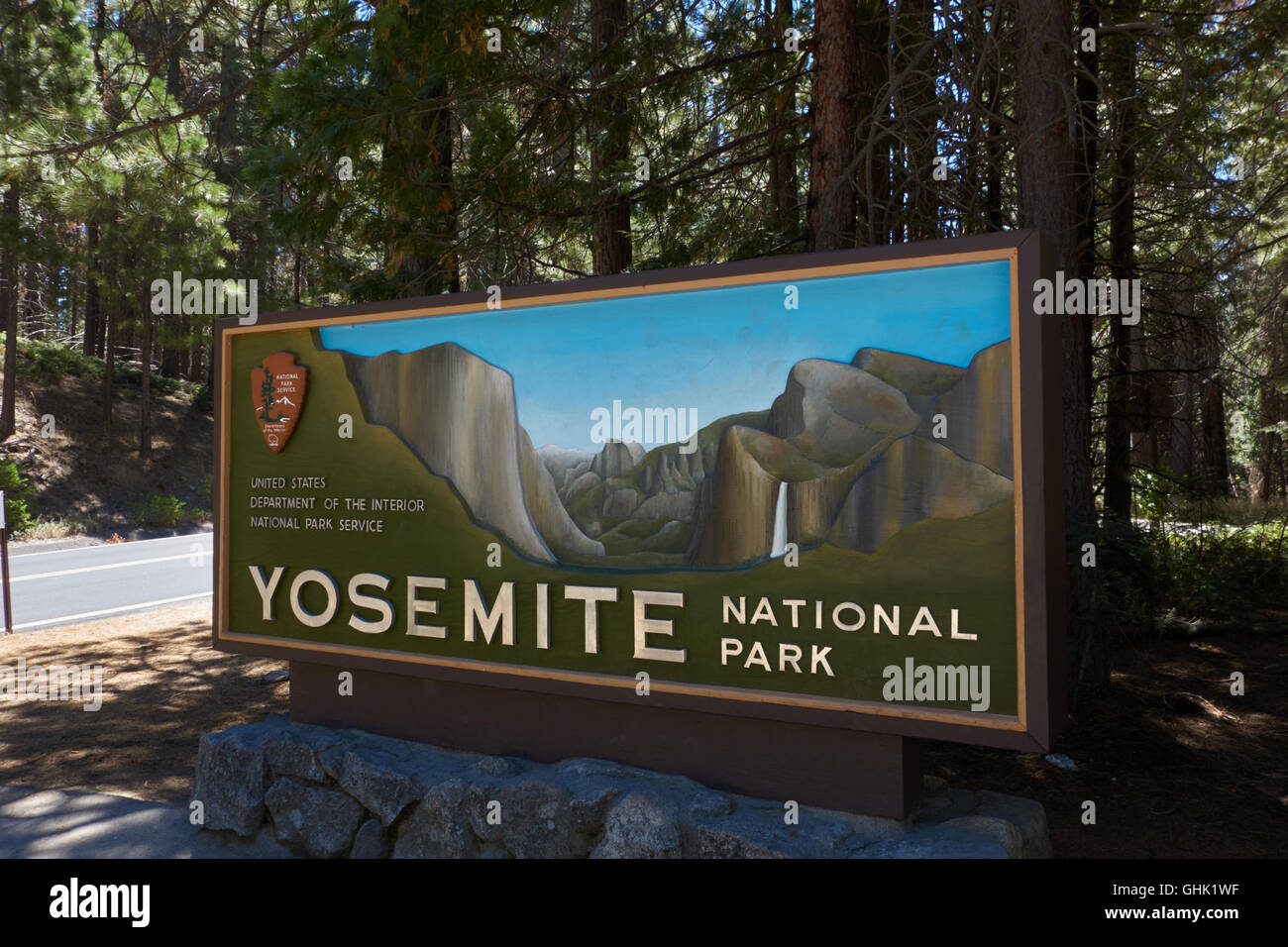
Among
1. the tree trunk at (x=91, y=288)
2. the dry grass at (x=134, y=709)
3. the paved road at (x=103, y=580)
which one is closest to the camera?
the dry grass at (x=134, y=709)

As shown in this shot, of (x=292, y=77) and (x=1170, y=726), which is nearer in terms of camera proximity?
(x=1170, y=726)

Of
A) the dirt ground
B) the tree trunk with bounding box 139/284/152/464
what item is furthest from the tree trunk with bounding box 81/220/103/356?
the dirt ground

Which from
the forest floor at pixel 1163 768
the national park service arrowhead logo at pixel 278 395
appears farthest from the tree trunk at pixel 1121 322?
the national park service arrowhead logo at pixel 278 395

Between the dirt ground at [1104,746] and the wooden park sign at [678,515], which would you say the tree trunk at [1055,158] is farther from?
the wooden park sign at [678,515]

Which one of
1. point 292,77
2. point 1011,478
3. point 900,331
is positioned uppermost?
point 292,77

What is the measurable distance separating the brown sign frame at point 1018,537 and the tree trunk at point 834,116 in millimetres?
2713

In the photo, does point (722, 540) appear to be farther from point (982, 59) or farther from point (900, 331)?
point (982, 59)

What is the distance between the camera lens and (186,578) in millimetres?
13891

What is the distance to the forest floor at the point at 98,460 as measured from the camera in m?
19.5

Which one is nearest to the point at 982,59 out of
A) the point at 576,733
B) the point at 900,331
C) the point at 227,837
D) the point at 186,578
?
the point at 900,331

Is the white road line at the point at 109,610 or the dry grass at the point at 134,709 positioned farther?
the white road line at the point at 109,610

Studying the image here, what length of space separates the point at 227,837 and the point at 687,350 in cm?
339

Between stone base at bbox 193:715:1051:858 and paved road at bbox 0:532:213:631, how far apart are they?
22.8 ft

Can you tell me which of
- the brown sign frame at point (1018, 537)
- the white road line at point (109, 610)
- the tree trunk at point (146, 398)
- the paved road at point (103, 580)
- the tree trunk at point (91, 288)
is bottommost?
the white road line at point (109, 610)
